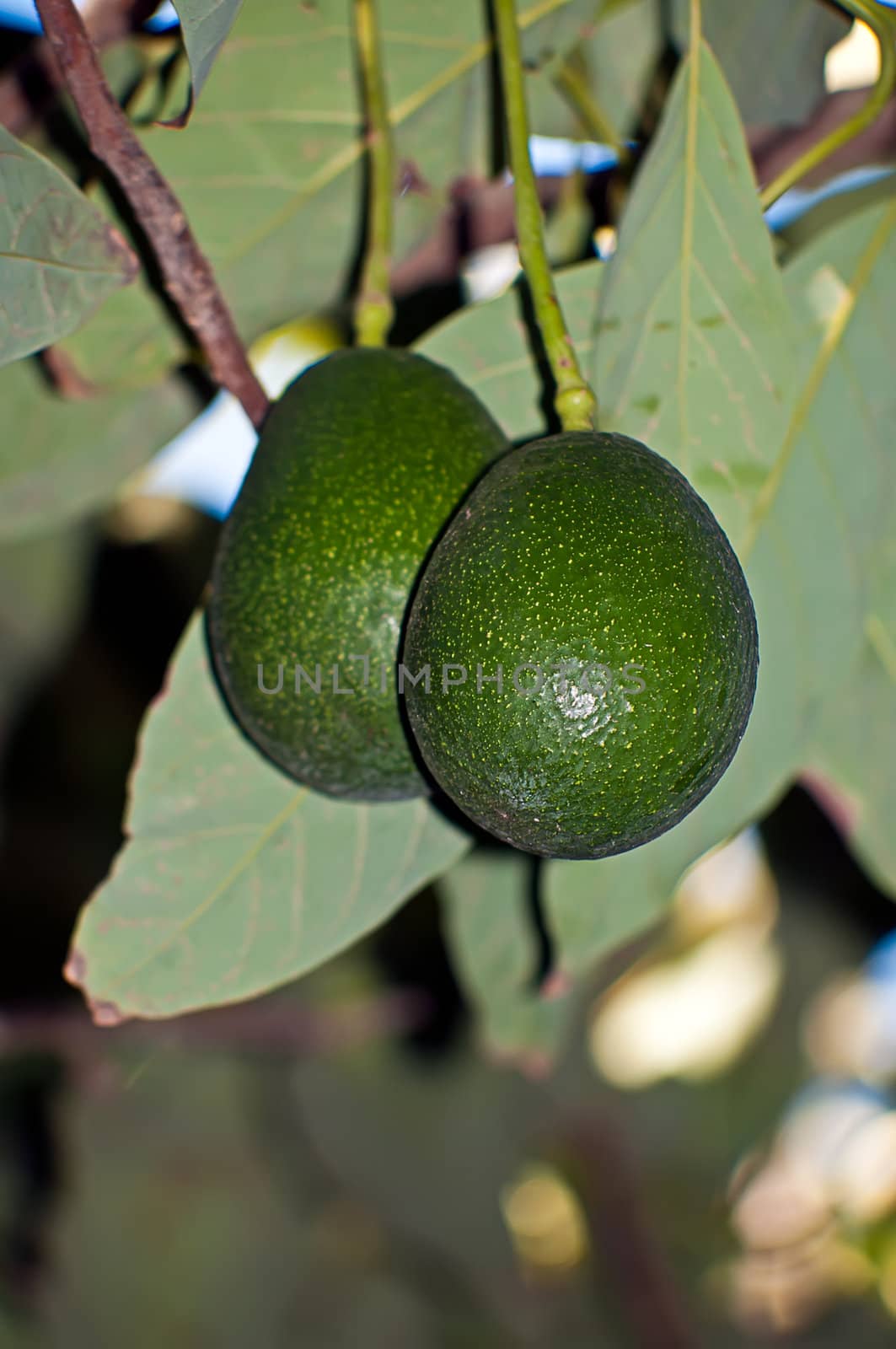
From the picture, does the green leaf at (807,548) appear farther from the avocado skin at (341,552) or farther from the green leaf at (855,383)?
the avocado skin at (341,552)

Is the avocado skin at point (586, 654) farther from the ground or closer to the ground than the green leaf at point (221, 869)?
farther from the ground

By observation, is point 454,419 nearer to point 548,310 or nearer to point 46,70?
point 548,310

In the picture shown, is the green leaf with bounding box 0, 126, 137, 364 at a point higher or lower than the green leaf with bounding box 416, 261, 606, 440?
higher

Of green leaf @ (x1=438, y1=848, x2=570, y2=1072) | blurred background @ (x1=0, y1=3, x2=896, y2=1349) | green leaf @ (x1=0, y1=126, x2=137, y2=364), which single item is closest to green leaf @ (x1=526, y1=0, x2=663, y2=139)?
green leaf @ (x1=0, y1=126, x2=137, y2=364)

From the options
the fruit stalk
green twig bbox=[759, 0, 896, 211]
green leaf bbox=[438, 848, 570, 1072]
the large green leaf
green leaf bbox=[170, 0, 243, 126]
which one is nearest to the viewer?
green leaf bbox=[170, 0, 243, 126]

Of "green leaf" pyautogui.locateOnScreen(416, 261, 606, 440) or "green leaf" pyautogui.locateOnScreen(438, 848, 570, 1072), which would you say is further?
"green leaf" pyautogui.locateOnScreen(438, 848, 570, 1072)

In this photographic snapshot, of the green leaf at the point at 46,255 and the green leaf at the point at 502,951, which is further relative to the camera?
the green leaf at the point at 502,951

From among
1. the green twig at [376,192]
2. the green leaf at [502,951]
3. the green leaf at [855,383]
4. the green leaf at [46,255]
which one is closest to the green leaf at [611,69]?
the green twig at [376,192]

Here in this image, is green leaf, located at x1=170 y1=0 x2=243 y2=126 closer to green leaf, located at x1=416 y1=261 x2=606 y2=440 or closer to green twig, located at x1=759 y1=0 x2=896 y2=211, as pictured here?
green leaf, located at x1=416 y1=261 x2=606 y2=440
